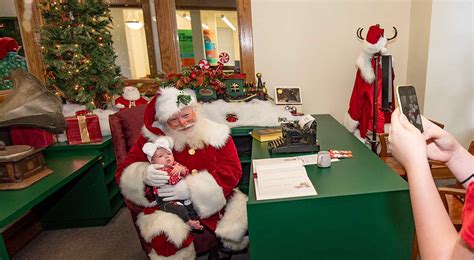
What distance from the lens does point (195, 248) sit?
1709mm

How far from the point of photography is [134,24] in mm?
3678

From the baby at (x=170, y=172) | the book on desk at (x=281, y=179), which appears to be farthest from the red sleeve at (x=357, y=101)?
the baby at (x=170, y=172)

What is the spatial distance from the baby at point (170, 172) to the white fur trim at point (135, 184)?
83mm

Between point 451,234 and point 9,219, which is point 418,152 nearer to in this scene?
point 451,234

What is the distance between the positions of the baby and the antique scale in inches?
33.6

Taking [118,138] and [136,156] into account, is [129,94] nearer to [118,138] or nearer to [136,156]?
[118,138]

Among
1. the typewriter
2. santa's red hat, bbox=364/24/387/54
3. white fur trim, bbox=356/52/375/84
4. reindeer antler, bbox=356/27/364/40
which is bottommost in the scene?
the typewriter

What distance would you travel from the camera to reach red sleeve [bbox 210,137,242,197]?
67.5 inches

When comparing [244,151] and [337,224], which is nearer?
[337,224]

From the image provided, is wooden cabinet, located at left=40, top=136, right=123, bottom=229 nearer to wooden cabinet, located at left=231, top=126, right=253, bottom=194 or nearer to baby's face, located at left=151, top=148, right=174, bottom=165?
baby's face, located at left=151, top=148, right=174, bottom=165

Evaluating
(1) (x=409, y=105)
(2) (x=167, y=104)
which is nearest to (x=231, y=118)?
(2) (x=167, y=104)

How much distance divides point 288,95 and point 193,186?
1626mm

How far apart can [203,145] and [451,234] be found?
129cm

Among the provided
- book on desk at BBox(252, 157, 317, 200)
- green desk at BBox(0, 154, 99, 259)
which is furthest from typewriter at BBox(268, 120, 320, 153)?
green desk at BBox(0, 154, 99, 259)
